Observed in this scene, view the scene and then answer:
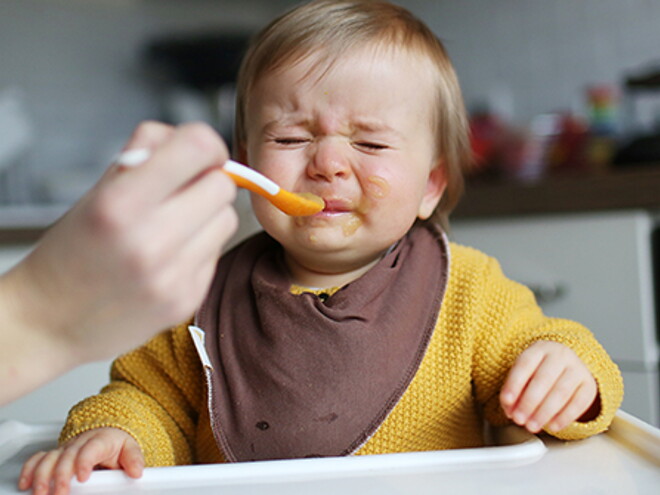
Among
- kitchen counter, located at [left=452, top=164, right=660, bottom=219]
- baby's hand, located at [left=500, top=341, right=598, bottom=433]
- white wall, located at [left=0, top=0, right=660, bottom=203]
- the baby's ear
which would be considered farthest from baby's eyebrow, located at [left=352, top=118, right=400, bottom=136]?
white wall, located at [left=0, top=0, right=660, bottom=203]

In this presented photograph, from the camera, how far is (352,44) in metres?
0.85

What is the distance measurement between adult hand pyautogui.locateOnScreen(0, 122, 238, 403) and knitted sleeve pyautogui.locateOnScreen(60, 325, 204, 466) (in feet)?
1.34

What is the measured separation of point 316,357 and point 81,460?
0.26 metres

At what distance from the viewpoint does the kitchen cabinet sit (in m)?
1.60

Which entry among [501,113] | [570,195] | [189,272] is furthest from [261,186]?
[501,113]

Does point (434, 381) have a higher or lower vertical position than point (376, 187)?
lower

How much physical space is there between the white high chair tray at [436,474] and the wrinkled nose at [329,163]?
0.30 m

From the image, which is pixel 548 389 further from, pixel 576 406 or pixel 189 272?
pixel 189 272

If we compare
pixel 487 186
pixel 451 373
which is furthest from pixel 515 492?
pixel 487 186

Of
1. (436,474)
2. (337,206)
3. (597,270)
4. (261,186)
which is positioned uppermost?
(261,186)

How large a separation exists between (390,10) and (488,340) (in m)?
0.41

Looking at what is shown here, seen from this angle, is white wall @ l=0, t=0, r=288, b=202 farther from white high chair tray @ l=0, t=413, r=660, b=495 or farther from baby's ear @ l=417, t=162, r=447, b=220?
white high chair tray @ l=0, t=413, r=660, b=495

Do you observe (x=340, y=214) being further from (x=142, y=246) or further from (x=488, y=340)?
(x=142, y=246)

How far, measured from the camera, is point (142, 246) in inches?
15.7
